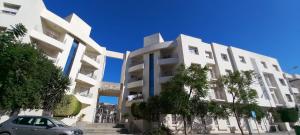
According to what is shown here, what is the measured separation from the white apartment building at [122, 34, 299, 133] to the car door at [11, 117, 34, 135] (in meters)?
15.5

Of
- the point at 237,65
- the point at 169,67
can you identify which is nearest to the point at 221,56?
the point at 237,65

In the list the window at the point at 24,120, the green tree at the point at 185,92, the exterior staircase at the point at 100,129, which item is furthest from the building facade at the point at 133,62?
the window at the point at 24,120

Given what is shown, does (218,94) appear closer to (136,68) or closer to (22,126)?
(136,68)

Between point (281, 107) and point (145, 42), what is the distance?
29.6 m

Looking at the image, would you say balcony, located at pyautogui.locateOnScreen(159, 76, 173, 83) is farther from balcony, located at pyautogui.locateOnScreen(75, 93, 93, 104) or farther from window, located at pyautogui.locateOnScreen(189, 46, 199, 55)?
balcony, located at pyautogui.locateOnScreen(75, 93, 93, 104)

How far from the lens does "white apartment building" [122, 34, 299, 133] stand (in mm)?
25859

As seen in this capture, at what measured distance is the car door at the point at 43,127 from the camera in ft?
26.5

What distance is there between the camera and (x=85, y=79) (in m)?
26.5

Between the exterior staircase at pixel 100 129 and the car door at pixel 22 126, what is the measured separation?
8567 mm

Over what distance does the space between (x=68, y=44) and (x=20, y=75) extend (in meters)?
12.8

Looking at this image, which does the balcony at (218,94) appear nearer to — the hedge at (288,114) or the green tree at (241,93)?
the green tree at (241,93)

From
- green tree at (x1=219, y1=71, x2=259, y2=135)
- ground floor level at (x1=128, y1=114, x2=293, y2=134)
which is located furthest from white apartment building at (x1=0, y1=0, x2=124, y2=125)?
green tree at (x1=219, y1=71, x2=259, y2=135)

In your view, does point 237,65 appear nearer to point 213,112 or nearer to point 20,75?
point 213,112

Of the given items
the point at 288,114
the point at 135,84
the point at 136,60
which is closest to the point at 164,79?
the point at 135,84
